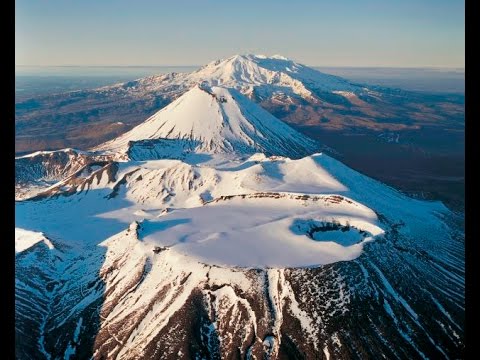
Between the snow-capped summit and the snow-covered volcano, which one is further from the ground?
the snow-capped summit

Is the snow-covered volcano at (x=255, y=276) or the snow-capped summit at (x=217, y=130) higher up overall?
the snow-capped summit at (x=217, y=130)

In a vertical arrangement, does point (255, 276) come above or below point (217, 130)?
below

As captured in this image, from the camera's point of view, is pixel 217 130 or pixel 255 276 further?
pixel 217 130

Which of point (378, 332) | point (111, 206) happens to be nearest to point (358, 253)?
point (378, 332)

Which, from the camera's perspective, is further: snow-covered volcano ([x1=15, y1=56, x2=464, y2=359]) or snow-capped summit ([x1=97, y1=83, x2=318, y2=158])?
snow-capped summit ([x1=97, y1=83, x2=318, y2=158])
